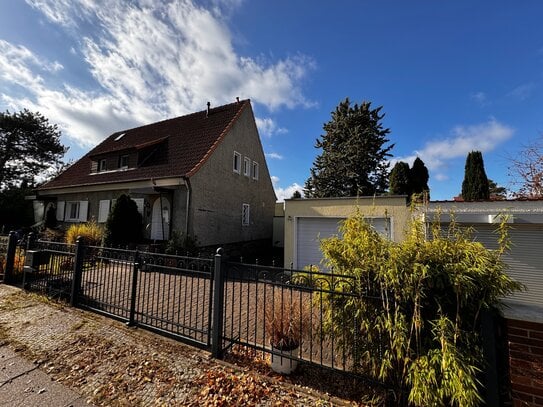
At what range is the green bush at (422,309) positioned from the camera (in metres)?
2.12

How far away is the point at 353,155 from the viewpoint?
79.2 feet

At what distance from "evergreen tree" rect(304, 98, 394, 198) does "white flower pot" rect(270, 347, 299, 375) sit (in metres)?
22.1

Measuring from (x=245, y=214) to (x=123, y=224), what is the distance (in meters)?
7.11

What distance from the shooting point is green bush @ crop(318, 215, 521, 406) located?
2.12 meters

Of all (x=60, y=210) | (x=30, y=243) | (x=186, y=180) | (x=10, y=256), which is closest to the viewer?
(x=30, y=243)

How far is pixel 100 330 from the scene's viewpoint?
167 inches

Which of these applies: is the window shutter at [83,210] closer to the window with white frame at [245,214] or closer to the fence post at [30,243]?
the window with white frame at [245,214]

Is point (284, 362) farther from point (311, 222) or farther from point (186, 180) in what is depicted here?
point (186, 180)

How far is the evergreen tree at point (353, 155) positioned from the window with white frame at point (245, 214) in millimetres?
10820

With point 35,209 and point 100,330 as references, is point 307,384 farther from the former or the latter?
point 35,209

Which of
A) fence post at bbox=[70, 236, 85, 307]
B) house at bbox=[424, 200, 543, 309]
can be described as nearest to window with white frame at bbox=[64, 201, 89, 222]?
fence post at bbox=[70, 236, 85, 307]

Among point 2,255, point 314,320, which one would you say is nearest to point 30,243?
point 2,255

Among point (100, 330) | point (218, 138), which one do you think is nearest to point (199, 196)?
point (218, 138)

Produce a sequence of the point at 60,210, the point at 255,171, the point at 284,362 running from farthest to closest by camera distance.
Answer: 1. the point at 255,171
2. the point at 60,210
3. the point at 284,362
